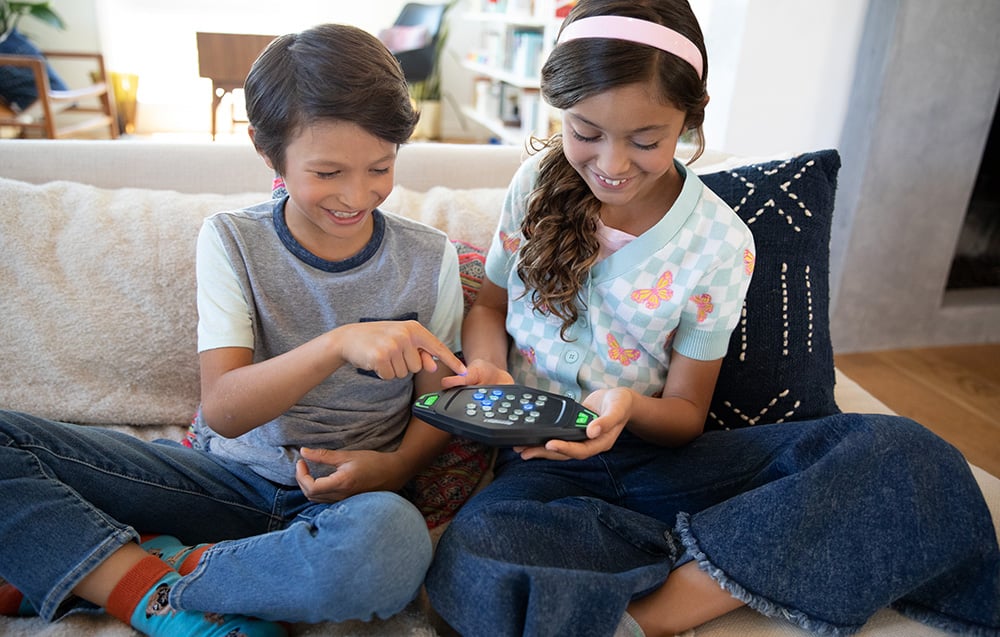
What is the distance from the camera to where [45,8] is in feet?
13.4

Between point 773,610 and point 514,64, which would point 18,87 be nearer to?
point 514,64

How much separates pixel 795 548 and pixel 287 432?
0.59m

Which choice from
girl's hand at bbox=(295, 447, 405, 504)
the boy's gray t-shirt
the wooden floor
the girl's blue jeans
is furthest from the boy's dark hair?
the wooden floor

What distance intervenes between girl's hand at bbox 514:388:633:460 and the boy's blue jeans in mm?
150

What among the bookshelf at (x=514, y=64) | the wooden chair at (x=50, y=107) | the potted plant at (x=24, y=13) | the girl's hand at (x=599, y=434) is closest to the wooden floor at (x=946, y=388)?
the girl's hand at (x=599, y=434)

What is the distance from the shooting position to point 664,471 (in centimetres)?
92

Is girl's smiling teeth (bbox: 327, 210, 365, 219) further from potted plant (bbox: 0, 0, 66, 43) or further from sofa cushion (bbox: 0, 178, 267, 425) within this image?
potted plant (bbox: 0, 0, 66, 43)

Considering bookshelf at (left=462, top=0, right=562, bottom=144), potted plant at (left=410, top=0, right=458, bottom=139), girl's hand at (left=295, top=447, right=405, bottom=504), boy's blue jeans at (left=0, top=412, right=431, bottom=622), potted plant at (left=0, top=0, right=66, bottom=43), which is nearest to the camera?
boy's blue jeans at (left=0, top=412, right=431, bottom=622)

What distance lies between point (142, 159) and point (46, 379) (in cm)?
41

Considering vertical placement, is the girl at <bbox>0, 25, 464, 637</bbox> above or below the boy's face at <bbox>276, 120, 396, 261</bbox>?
below

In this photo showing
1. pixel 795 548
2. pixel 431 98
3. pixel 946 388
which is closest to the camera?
pixel 795 548

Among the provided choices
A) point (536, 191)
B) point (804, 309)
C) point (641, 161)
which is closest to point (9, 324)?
point (536, 191)

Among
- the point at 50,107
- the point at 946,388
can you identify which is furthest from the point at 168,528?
the point at 50,107

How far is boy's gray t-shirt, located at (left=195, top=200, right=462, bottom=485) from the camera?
895 millimetres
